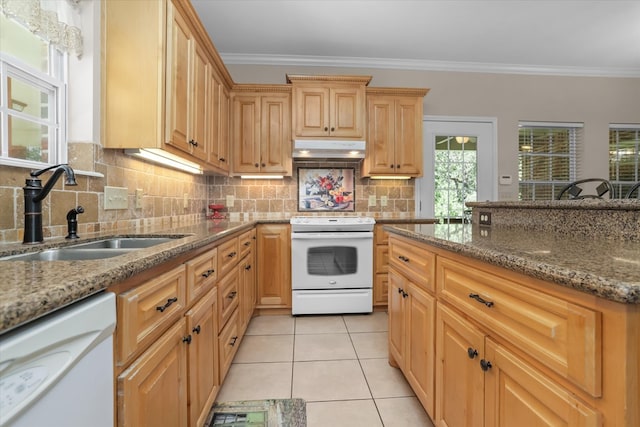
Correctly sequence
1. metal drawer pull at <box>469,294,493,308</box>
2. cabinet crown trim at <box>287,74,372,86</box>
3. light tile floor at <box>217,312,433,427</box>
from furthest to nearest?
1. cabinet crown trim at <box>287,74,372,86</box>
2. light tile floor at <box>217,312,433,427</box>
3. metal drawer pull at <box>469,294,493,308</box>

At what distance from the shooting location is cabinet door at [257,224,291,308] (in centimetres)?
283

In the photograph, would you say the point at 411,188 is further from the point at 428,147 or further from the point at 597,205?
the point at 597,205

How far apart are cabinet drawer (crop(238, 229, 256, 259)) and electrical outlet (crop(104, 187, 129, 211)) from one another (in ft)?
2.38

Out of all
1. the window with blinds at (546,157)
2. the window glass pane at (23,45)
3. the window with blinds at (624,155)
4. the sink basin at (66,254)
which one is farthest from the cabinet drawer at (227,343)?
the window with blinds at (624,155)

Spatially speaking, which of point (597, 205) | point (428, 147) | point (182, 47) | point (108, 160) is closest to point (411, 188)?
point (428, 147)

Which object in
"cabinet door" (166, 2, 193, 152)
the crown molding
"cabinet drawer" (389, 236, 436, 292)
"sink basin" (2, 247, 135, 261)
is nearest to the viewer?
"sink basin" (2, 247, 135, 261)

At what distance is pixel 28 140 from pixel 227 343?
1343mm

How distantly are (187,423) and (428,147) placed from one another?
3383mm

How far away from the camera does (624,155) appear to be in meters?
3.78

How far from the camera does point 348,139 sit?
3.03 metres

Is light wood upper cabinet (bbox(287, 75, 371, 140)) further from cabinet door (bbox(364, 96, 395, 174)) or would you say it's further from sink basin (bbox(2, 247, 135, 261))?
sink basin (bbox(2, 247, 135, 261))

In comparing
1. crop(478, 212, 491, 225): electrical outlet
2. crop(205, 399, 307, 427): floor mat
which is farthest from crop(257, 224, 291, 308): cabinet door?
crop(478, 212, 491, 225): electrical outlet

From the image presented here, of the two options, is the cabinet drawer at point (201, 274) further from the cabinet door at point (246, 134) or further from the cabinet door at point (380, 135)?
the cabinet door at point (380, 135)

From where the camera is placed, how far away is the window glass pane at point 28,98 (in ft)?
3.93
